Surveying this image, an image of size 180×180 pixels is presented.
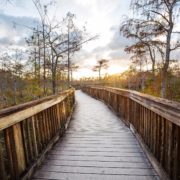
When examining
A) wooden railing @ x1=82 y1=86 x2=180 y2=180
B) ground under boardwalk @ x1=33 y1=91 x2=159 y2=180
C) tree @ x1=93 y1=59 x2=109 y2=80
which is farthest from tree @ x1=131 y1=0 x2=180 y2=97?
tree @ x1=93 y1=59 x2=109 y2=80

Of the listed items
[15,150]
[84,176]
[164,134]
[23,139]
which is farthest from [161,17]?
[15,150]

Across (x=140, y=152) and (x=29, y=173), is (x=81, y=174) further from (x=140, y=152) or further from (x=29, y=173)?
(x=140, y=152)

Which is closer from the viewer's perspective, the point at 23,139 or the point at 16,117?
the point at 16,117

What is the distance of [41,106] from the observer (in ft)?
10.3

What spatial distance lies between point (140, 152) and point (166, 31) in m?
7.79

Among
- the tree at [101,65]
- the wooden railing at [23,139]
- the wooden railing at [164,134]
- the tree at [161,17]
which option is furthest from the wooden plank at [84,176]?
the tree at [101,65]

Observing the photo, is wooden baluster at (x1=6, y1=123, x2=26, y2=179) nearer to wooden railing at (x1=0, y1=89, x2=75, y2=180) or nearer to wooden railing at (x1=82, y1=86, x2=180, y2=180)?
wooden railing at (x1=0, y1=89, x2=75, y2=180)

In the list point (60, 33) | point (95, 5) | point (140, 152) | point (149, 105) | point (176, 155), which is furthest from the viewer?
point (60, 33)

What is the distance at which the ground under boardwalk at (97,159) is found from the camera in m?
2.69

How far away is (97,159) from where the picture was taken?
3223 mm

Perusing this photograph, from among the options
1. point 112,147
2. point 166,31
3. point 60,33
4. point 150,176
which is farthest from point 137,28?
point 150,176

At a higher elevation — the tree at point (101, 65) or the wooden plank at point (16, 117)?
the tree at point (101, 65)

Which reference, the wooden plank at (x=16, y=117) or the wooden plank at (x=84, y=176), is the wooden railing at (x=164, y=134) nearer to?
the wooden plank at (x=84, y=176)

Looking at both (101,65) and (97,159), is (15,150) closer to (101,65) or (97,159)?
(97,159)
